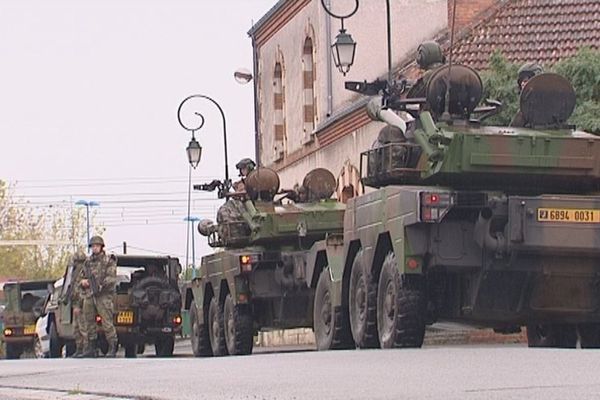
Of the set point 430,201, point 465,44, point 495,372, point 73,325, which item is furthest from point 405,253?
point 465,44

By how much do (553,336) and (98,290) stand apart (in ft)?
31.2

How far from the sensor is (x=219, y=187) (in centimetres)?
3170

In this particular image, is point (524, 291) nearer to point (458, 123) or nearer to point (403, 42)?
point (458, 123)

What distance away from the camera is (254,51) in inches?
2254

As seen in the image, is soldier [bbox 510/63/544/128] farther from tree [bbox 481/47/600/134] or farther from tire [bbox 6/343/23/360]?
tire [bbox 6/343/23/360]

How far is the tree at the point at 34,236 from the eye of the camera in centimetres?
10525

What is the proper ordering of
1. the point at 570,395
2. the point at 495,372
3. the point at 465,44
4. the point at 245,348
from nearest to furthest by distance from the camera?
1. the point at 570,395
2. the point at 495,372
3. the point at 245,348
4. the point at 465,44

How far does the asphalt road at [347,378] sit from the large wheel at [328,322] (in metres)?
3.26

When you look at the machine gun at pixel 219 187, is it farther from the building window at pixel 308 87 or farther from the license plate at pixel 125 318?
the building window at pixel 308 87

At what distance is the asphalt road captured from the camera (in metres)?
11.5

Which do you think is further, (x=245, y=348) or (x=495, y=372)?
(x=245, y=348)

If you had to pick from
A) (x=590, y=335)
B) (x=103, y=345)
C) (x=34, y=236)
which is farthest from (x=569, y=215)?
(x=34, y=236)

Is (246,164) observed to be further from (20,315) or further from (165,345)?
(20,315)

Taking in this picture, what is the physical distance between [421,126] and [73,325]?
13.4 metres
